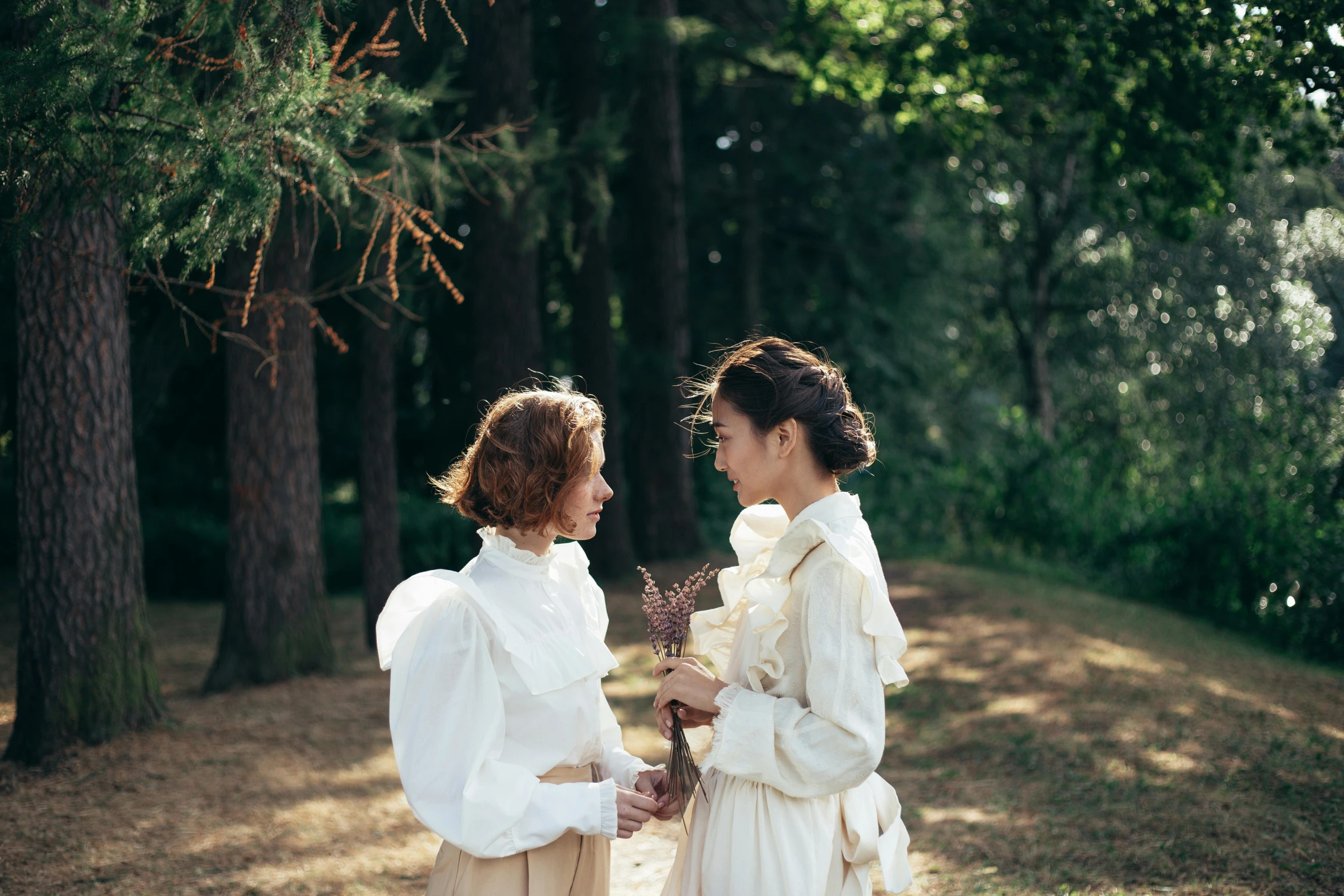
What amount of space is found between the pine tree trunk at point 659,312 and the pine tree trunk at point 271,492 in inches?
198

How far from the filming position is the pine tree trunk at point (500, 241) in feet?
29.8

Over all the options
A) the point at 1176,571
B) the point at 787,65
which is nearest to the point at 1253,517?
the point at 1176,571

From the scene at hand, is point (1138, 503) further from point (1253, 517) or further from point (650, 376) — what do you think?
point (650, 376)

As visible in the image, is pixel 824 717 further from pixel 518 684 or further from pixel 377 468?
pixel 377 468

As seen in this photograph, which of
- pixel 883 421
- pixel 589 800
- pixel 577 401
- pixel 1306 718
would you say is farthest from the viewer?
pixel 883 421

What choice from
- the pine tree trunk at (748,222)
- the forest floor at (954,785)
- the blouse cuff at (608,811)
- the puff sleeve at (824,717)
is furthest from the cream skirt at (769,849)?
the pine tree trunk at (748,222)

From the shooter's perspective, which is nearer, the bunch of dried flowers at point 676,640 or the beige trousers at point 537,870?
the beige trousers at point 537,870

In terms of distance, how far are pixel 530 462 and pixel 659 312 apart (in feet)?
31.7

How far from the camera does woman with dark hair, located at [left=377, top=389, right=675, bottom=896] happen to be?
2008mm

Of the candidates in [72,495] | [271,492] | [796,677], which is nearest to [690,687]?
[796,677]

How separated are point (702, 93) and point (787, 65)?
116 centimetres

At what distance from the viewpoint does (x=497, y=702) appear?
6.75 feet

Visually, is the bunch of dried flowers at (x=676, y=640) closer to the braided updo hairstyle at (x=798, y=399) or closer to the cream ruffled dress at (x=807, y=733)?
the cream ruffled dress at (x=807, y=733)

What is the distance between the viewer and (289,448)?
691cm
